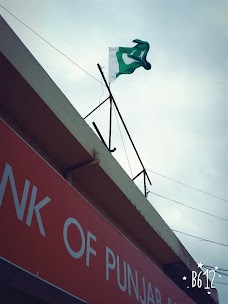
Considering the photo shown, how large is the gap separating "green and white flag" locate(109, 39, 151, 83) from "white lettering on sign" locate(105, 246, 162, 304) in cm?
417

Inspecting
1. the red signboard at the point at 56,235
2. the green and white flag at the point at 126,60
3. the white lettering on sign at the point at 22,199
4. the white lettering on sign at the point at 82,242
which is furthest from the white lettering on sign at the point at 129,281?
the green and white flag at the point at 126,60

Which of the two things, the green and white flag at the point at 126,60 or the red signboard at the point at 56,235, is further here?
the green and white flag at the point at 126,60

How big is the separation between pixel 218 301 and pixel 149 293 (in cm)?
607

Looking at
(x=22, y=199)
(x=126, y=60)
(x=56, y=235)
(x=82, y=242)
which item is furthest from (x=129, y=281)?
(x=126, y=60)

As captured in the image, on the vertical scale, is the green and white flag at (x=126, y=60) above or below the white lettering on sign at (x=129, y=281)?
above

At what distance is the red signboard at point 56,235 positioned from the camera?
281 cm

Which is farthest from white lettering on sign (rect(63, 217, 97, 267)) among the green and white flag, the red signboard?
the green and white flag

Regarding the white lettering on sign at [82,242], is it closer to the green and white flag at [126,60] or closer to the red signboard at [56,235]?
the red signboard at [56,235]

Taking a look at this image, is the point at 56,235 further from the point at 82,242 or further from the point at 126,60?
the point at 126,60

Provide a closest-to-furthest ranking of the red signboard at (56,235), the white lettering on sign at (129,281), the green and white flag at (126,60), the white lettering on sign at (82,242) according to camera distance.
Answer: the red signboard at (56,235), the white lettering on sign at (82,242), the white lettering on sign at (129,281), the green and white flag at (126,60)

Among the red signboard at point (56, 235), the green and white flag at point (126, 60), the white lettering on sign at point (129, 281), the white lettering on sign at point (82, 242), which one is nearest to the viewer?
the red signboard at point (56, 235)

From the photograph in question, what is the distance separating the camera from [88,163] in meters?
4.86

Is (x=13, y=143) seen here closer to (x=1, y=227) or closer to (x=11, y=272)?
(x=1, y=227)

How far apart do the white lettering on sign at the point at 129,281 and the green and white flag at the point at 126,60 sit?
417 cm
